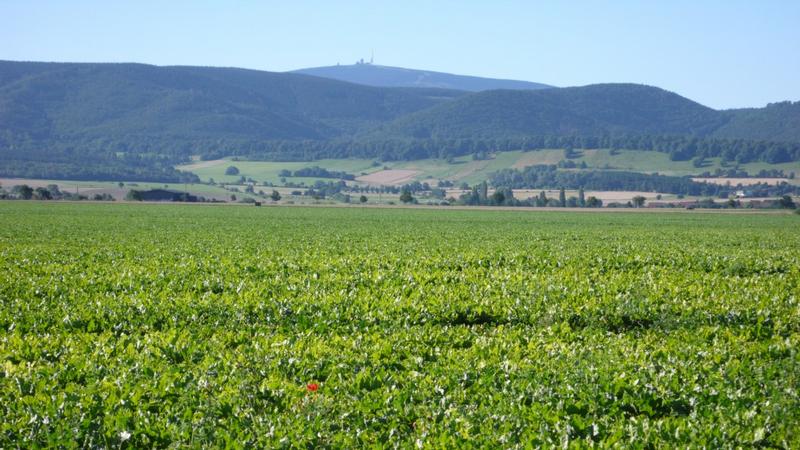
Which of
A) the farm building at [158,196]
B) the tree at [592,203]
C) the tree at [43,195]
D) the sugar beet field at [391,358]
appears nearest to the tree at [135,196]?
the farm building at [158,196]

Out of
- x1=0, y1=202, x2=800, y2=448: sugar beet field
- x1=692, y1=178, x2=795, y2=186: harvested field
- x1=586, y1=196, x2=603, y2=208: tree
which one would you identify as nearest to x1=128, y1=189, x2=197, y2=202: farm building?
x1=586, y1=196, x2=603, y2=208: tree

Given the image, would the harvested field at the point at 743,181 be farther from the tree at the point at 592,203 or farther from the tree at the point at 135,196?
the tree at the point at 135,196

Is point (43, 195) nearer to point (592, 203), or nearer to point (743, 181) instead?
point (592, 203)

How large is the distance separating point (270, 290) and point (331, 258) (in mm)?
8700

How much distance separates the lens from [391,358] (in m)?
11.8

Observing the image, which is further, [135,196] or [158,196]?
[158,196]

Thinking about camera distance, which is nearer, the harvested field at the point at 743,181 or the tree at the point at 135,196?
the tree at the point at 135,196

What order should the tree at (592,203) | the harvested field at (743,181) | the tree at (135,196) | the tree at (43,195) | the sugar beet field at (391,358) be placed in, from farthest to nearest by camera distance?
the harvested field at (743,181) → the tree at (592,203) → the tree at (135,196) → the tree at (43,195) → the sugar beet field at (391,358)

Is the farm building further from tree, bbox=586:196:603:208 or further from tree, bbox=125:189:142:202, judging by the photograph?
tree, bbox=586:196:603:208

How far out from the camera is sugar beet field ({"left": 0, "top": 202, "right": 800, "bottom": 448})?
28.2ft

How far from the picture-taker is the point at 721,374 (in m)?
10.8

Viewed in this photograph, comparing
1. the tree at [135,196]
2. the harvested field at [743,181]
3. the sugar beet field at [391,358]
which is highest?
the harvested field at [743,181]

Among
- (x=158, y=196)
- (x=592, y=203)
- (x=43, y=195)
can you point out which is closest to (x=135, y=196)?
(x=158, y=196)

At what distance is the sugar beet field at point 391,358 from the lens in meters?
8.60
